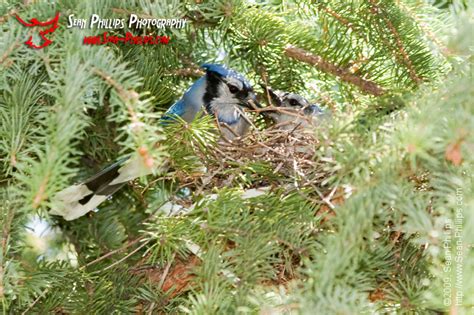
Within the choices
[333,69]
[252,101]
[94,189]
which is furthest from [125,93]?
[252,101]

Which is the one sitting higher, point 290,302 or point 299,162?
point 290,302

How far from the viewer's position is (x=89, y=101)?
130cm

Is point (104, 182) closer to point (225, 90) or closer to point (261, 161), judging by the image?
point (261, 161)

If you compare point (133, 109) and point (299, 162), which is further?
point (299, 162)

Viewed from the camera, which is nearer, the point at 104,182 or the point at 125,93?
the point at 125,93

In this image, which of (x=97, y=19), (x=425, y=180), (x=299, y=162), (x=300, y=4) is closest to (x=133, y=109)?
(x=97, y=19)

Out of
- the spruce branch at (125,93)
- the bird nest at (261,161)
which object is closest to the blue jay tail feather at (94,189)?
the bird nest at (261,161)

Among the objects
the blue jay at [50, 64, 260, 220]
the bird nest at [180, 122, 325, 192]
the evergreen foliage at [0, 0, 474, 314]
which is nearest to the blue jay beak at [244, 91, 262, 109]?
the blue jay at [50, 64, 260, 220]

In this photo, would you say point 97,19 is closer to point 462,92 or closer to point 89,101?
point 89,101

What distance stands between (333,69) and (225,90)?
2.06 feet

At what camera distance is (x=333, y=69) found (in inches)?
82.0

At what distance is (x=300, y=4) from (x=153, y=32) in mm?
432

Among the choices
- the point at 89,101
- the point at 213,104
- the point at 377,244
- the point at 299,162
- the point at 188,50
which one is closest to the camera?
the point at 89,101

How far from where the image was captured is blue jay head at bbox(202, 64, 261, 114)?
2.46m
